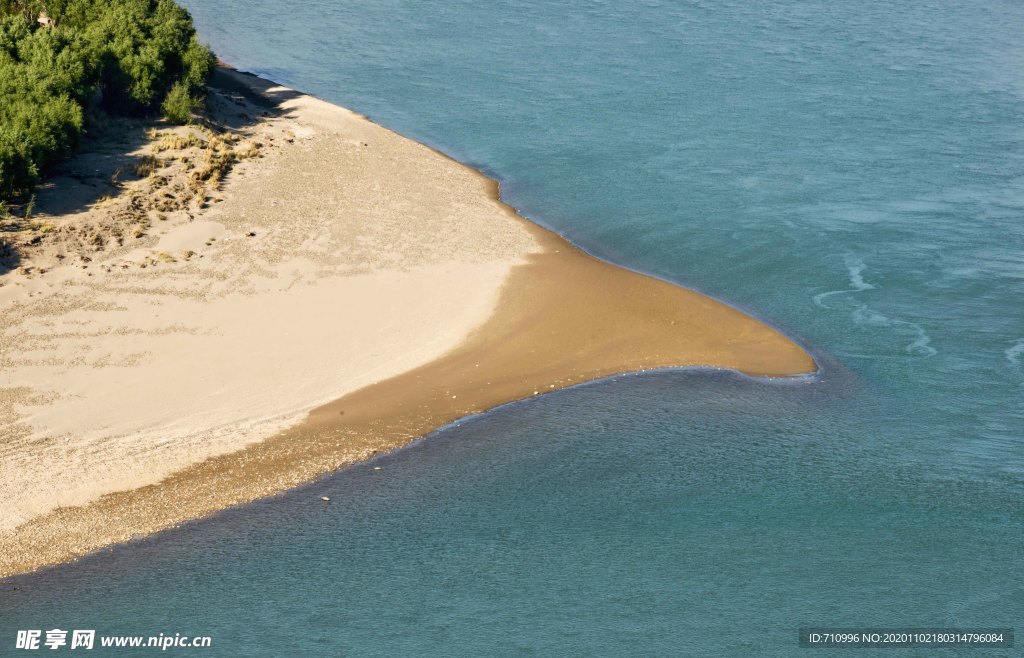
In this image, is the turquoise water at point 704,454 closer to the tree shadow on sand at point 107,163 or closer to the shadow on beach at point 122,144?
the shadow on beach at point 122,144

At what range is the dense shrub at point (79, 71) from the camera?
4094 centimetres

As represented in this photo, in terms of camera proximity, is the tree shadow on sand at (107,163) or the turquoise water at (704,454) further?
the tree shadow on sand at (107,163)

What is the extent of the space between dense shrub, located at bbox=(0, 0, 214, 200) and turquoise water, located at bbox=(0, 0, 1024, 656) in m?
9.71

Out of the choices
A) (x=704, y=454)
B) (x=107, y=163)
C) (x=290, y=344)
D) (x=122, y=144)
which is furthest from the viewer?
(x=122, y=144)

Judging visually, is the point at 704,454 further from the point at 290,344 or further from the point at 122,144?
the point at 122,144

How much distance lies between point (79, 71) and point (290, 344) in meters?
19.0

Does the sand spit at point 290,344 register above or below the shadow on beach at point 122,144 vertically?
below

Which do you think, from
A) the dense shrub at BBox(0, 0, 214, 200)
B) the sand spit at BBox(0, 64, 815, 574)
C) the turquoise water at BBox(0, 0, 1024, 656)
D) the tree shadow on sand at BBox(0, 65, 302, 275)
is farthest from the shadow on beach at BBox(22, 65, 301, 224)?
the turquoise water at BBox(0, 0, 1024, 656)

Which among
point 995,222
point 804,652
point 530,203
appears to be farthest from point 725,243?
point 804,652

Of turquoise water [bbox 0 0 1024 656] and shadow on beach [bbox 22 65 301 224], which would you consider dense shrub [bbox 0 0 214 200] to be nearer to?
shadow on beach [bbox 22 65 301 224]

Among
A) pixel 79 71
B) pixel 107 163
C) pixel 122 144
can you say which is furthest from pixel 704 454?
pixel 79 71

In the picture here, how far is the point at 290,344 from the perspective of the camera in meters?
34.2

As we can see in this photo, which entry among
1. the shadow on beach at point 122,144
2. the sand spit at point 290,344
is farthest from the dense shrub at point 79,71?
the sand spit at point 290,344

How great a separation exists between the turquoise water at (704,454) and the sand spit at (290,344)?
125 centimetres
